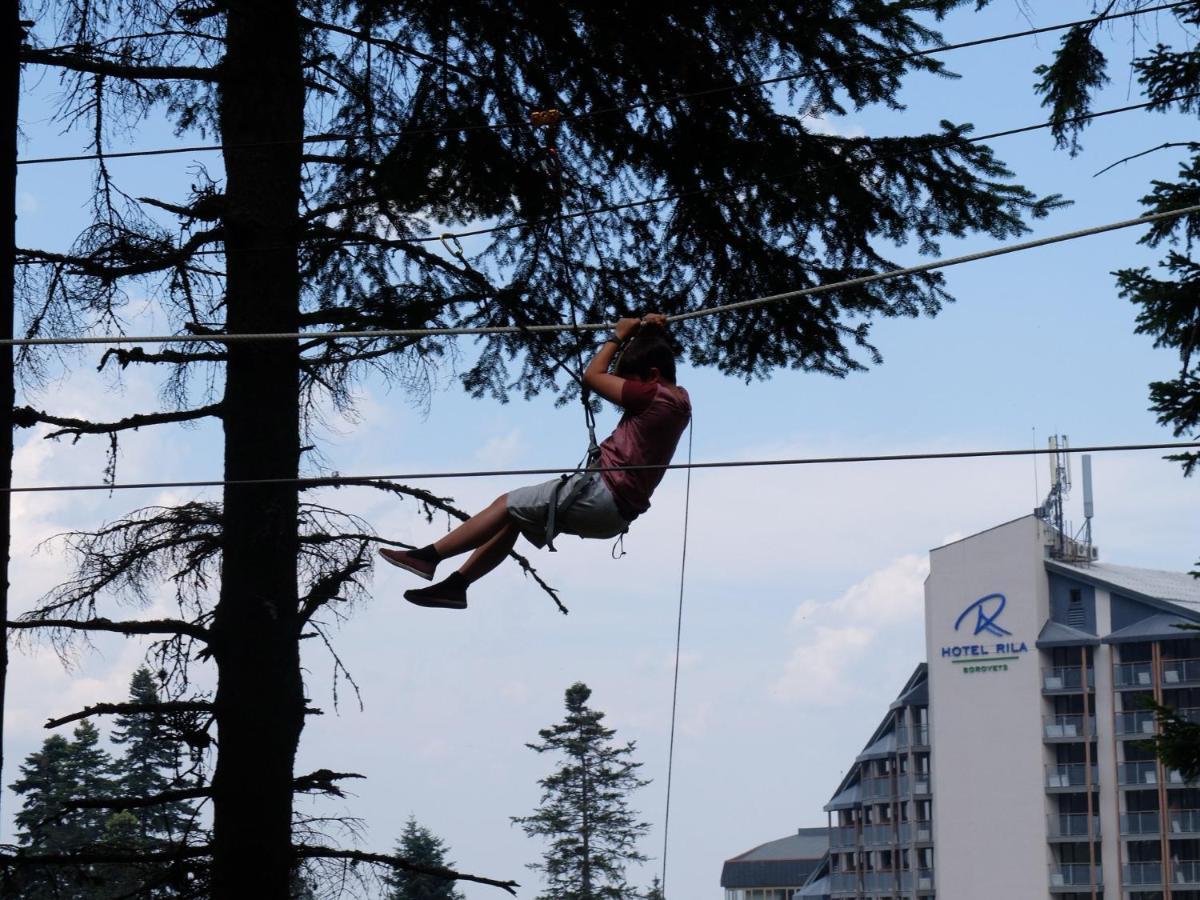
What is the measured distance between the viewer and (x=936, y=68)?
1012 centimetres


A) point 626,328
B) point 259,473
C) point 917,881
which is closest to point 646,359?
point 626,328

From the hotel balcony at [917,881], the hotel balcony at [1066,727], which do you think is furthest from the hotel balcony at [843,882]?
the hotel balcony at [1066,727]

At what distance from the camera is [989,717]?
83500 mm

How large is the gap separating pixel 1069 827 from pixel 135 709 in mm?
75775

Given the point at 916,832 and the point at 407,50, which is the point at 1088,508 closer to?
the point at 916,832

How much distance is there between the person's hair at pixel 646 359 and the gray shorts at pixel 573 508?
48 centimetres

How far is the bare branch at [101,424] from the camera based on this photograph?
941 cm

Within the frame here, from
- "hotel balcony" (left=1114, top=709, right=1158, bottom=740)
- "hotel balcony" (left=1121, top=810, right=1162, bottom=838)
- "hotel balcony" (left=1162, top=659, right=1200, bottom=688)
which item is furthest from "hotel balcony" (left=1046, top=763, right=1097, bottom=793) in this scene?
"hotel balcony" (left=1162, top=659, right=1200, bottom=688)

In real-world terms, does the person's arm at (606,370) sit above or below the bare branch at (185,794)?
above

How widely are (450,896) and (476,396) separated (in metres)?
49.3

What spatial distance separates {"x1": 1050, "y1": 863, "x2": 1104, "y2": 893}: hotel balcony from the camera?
77688 millimetres

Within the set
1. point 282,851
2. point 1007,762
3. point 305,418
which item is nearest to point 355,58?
point 305,418

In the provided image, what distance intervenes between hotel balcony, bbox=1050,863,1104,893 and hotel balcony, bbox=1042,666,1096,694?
826 centimetres

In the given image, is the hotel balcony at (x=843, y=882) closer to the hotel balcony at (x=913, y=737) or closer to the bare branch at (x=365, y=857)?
the hotel balcony at (x=913, y=737)
